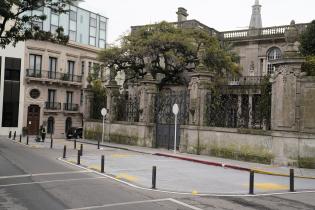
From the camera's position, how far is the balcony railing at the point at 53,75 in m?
50.2

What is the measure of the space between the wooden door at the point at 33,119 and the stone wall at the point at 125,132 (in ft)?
45.3

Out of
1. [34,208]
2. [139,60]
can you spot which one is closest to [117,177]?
[34,208]

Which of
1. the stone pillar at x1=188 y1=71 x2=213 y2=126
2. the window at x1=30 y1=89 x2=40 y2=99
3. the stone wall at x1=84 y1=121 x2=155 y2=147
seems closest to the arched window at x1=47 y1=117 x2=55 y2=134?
the window at x1=30 y1=89 x2=40 y2=99

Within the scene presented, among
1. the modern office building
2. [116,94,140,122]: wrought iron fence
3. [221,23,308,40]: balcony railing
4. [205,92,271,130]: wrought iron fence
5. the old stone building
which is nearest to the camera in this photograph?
the old stone building

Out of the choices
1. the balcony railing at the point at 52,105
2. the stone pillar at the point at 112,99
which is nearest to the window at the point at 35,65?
the balcony railing at the point at 52,105

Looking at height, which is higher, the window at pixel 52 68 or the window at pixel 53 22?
the window at pixel 53 22

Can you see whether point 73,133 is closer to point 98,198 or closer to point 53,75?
point 53,75

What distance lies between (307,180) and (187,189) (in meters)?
5.98

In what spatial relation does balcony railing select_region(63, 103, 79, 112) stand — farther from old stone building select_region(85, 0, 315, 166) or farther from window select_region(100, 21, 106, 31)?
old stone building select_region(85, 0, 315, 166)

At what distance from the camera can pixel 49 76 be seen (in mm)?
51812

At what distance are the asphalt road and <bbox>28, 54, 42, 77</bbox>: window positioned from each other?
37048 mm

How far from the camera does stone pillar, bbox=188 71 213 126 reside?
24.8 meters

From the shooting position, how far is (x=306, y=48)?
36625 mm

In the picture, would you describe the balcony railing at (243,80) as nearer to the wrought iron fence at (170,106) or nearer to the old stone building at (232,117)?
the old stone building at (232,117)
